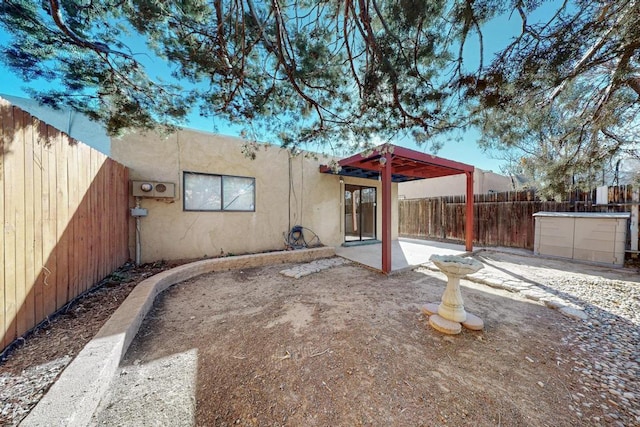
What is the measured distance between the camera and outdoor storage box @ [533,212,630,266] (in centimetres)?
447

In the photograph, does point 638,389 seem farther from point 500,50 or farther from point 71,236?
point 71,236

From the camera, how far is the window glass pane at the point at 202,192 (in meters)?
4.68

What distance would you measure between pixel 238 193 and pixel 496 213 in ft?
25.2

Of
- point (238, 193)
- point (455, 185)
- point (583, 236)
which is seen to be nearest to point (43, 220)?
point (238, 193)

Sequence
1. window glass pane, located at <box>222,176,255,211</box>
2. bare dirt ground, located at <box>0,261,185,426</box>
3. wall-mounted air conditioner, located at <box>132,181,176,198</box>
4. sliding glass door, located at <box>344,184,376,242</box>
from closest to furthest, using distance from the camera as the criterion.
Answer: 1. bare dirt ground, located at <box>0,261,185,426</box>
2. wall-mounted air conditioner, located at <box>132,181,176,198</box>
3. window glass pane, located at <box>222,176,255,211</box>
4. sliding glass door, located at <box>344,184,376,242</box>

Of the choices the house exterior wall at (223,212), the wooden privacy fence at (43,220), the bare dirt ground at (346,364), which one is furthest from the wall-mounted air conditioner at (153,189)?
the bare dirt ground at (346,364)

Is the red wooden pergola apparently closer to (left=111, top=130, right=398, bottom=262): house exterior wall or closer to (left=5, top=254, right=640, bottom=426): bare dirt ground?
(left=111, top=130, right=398, bottom=262): house exterior wall

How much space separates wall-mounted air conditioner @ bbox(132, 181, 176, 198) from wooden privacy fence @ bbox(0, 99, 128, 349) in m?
0.86

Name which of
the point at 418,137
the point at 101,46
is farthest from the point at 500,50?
the point at 101,46

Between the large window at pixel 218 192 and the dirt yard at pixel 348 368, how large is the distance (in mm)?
2432

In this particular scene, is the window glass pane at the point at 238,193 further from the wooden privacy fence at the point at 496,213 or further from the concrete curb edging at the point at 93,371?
Answer: the wooden privacy fence at the point at 496,213

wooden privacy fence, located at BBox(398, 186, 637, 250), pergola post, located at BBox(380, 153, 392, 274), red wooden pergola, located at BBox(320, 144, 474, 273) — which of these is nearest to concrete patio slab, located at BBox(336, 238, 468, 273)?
pergola post, located at BBox(380, 153, 392, 274)

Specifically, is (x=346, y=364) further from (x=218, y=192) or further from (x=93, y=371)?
(x=218, y=192)

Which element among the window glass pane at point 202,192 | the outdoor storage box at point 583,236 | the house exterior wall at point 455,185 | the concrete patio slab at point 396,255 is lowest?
the concrete patio slab at point 396,255
